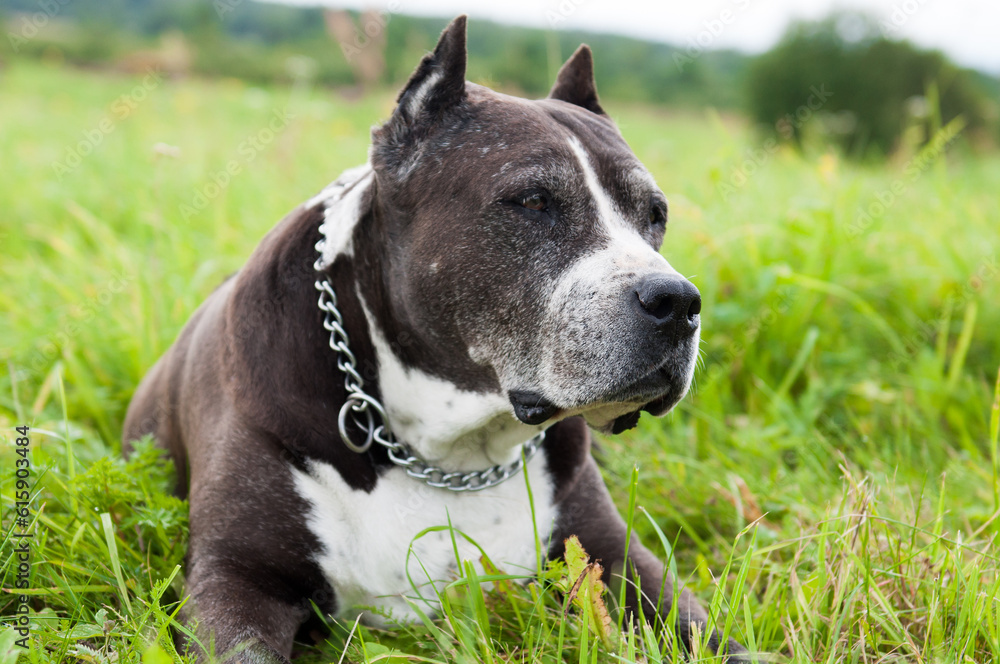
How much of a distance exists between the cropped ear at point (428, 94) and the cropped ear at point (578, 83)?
622 mm

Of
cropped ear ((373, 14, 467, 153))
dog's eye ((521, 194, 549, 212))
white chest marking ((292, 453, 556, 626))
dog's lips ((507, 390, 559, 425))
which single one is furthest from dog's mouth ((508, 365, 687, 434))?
cropped ear ((373, 14, 467, 153))

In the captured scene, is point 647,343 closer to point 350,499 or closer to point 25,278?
point 350,499

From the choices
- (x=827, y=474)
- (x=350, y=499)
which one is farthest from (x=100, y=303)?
(x=827, y=474)

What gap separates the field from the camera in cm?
197

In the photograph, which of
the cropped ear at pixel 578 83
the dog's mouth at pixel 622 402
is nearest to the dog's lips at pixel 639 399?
the dog's mouth at pixel 622 402

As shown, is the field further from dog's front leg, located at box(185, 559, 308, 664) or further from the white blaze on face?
the white blaze on face

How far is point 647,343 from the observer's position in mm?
1919

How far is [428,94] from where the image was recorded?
2197 millimetres

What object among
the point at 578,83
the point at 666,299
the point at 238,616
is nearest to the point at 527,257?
the point at 666,299

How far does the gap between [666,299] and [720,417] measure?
175 cm

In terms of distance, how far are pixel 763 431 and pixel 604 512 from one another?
3.82 ft

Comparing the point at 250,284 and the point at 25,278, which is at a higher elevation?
the point at 250,284

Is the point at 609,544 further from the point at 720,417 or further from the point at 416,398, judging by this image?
the point at 720,417

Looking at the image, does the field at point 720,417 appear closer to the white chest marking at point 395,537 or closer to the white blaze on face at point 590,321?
the white chest marking at point 395,537
